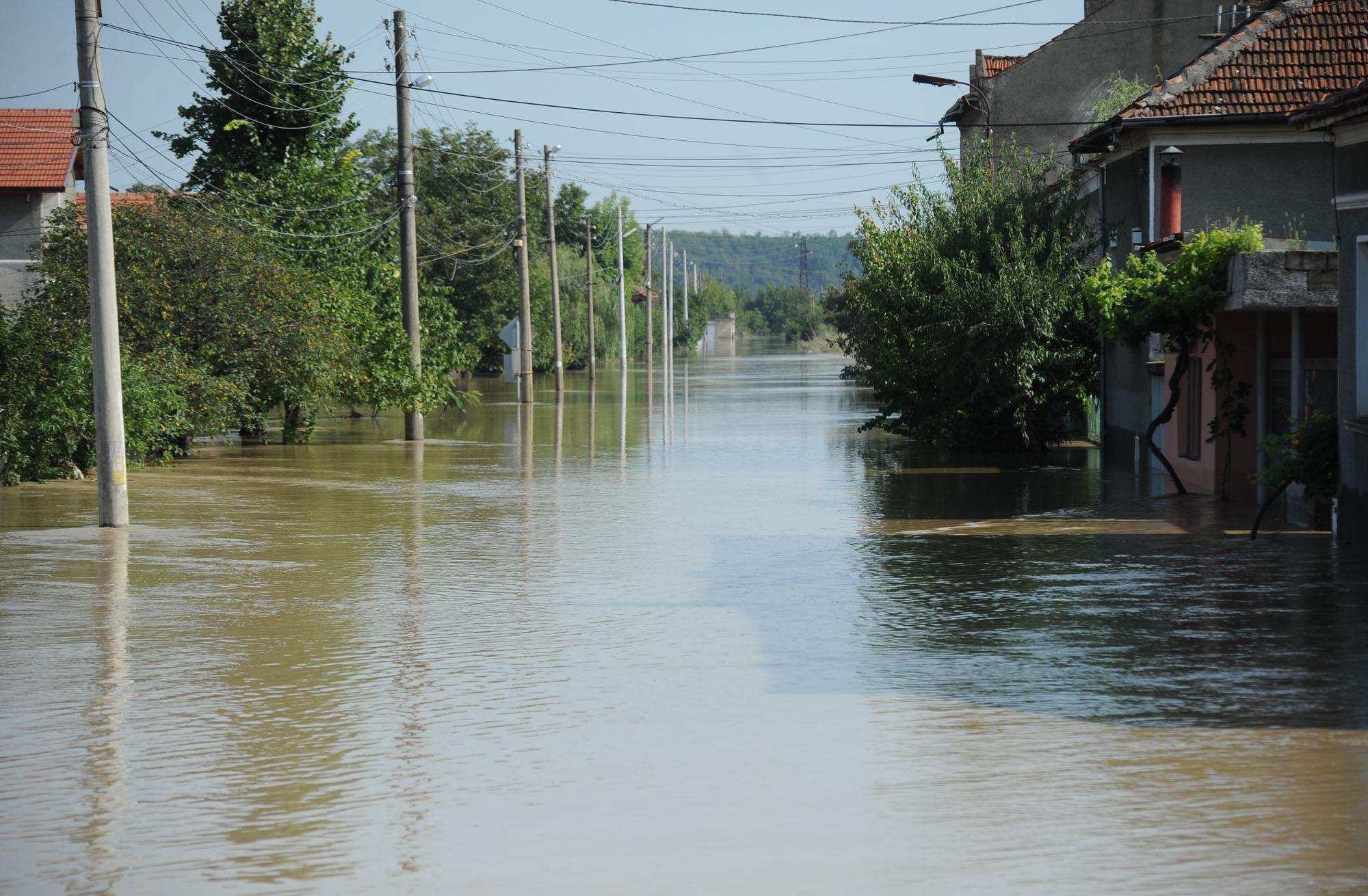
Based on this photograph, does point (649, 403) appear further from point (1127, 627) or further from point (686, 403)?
point (1127, 627)

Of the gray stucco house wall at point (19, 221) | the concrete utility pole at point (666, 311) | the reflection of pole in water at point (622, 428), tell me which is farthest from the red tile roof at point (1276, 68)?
the concrete utility pole at point (666, 311)

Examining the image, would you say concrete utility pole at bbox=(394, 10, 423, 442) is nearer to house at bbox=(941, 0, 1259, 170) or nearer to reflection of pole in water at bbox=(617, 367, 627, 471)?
reflection of pole in water at bbox=(617, 367, 627, 471)

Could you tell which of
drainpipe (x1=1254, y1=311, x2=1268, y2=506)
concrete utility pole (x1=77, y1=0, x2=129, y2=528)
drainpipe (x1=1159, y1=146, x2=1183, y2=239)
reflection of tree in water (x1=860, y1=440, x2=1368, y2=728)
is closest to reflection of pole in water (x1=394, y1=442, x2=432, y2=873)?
reflection of tree in water (x1=860, y1=440, x2=1368, y2=728)

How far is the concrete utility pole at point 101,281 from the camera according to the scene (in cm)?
1783

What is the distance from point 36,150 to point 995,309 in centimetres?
3051

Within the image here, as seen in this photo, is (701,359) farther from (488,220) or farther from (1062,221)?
(1062,221)

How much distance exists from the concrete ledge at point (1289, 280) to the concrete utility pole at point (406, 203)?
2066 centimetres

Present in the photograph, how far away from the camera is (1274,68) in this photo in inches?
952

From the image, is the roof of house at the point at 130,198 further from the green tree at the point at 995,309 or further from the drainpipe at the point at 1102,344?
the drainpipe at the point at 1102,344

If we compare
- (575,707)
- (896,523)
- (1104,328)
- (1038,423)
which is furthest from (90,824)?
(1038,423)

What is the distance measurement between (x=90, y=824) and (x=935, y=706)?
4.62 metres

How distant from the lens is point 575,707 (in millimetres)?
9227

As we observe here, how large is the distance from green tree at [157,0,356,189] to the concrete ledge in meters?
28.2

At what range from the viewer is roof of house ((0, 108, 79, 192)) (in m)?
43.1
